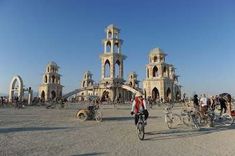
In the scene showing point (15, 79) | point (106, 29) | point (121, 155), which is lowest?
point (121, 155)

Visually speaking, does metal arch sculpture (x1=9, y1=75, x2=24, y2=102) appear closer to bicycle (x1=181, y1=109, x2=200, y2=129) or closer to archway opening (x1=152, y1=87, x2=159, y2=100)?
archway opening (x1=152, y1=87, x2=159, y2=100)

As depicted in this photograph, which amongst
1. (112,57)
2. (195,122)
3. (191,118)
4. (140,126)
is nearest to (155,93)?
(112,57)

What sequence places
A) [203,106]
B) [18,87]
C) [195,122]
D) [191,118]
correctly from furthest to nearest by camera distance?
[18,87], [203,106], [191,118], [195,122]

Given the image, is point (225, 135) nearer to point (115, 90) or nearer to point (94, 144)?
point (94, 144)

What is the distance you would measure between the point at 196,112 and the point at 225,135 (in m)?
2.98

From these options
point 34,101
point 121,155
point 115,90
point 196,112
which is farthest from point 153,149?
point 115,90

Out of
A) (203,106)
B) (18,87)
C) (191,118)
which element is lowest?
(191,118)

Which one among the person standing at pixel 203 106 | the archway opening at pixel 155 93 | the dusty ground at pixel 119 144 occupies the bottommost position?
the dusty ground at pixel 119 144

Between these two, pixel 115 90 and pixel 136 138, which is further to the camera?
pixel 115 90

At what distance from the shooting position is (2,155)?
8023 millimetres

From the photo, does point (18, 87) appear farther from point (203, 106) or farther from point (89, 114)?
point (203, 106)

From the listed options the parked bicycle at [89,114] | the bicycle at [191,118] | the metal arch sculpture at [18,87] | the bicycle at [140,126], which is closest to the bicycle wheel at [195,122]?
the bicycle at [191,118]

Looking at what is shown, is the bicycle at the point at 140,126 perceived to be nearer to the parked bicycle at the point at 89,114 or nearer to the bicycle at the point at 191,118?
the bicycle at the point at 191,118

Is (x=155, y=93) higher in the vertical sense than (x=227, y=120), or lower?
higher
